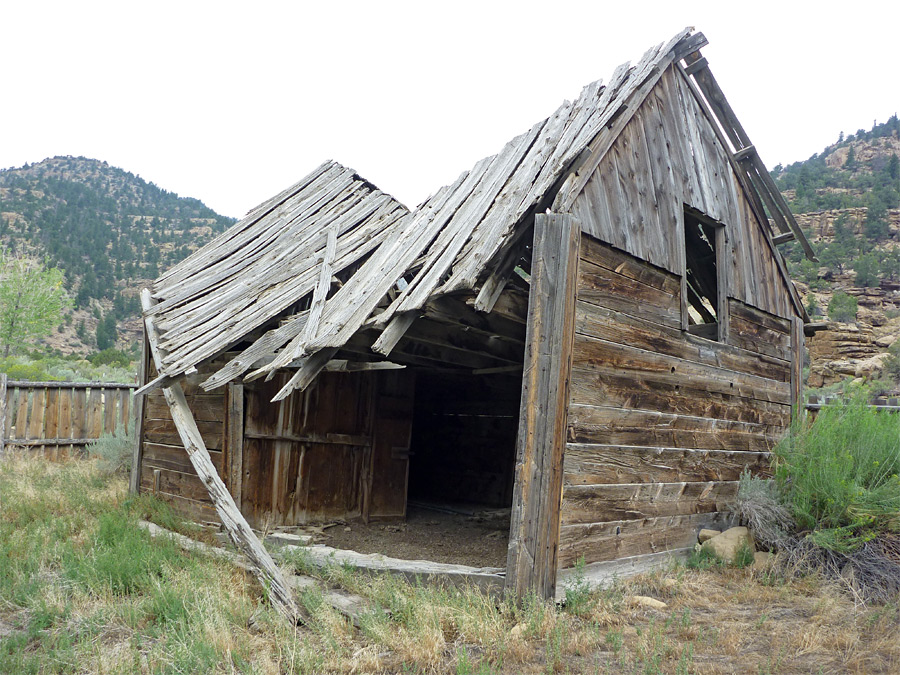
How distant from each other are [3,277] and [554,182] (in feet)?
93.3

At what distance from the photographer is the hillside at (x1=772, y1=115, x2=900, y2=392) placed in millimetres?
28828

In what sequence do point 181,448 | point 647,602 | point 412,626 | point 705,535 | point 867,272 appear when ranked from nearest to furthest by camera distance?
point 412,626 < point 647,602 < point 705,535 < point 181,448 < point 867,272

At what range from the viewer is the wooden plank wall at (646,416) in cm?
558

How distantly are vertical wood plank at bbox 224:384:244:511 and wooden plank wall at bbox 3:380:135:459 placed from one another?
6.56 meters

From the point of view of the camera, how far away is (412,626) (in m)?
4.56

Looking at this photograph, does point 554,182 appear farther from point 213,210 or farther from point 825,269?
point 213,210

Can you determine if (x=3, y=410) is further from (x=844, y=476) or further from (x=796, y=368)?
(x=844, y=476)

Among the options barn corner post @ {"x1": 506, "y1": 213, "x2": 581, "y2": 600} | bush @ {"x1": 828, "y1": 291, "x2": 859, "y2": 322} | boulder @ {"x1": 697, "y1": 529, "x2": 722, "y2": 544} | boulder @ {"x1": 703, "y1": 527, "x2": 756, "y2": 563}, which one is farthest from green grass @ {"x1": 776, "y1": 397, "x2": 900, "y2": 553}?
bush @ {"x1": 828, "y1": 291, "x2": 859, "y2": 322}

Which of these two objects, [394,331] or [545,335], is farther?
[394,331]

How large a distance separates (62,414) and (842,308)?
99.1ft

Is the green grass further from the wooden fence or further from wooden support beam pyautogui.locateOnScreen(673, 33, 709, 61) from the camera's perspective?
the wooden fence

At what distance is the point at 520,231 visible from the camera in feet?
18.7

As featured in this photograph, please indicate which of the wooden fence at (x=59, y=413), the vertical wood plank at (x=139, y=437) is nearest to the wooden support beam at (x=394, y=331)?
the vertical wood plank at (x=139, y=437)

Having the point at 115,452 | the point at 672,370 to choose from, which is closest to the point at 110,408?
the point at 115,452
